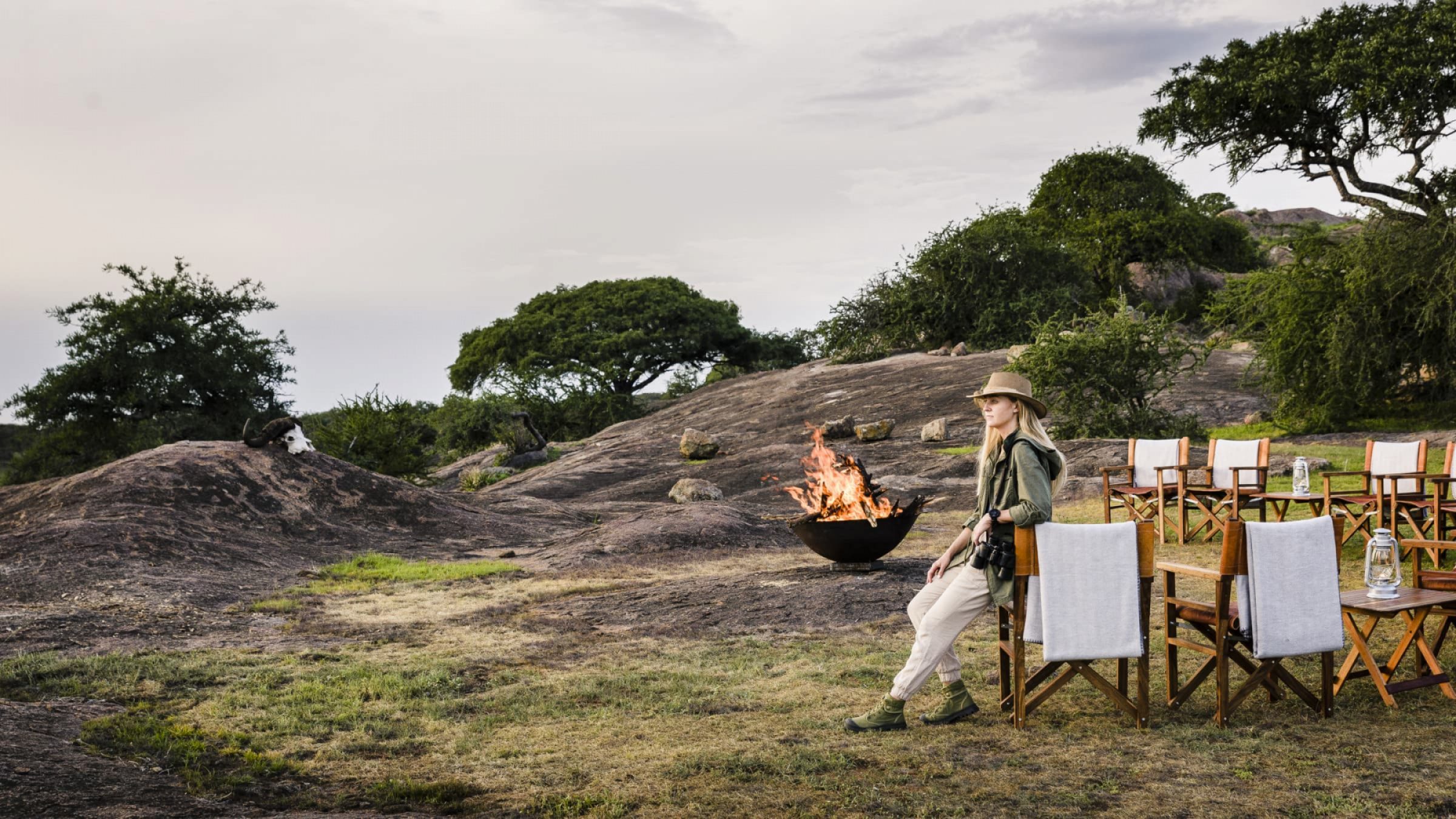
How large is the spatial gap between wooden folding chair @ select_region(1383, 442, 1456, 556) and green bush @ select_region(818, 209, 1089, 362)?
24327 mm

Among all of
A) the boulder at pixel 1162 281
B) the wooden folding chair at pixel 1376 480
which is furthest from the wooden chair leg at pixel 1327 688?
the boulder at pixel 1162 281

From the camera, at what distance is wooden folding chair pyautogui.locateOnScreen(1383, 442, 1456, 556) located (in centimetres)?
855

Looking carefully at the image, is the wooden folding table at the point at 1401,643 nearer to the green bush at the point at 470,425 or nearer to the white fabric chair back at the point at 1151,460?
the white fabric chair back at the point at 1151,460

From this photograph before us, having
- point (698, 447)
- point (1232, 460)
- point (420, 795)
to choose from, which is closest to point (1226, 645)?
point (420, 795)

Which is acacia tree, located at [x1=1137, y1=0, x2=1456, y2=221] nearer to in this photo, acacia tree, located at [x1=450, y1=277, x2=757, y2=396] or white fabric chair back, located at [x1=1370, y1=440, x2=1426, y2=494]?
white fabric chair back, located at [x1=1370, y1=440, x2=1426, y2=494]

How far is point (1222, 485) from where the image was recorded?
11.5 meters

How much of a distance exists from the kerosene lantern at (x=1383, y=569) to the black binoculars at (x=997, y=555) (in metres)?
1.85

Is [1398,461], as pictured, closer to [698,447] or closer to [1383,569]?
[1383,569]

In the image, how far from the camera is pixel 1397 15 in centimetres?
2302

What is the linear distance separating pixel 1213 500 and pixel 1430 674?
25.8 feet

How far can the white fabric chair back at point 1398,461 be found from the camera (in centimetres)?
969

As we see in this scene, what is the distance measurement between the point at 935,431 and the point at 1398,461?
13180mm

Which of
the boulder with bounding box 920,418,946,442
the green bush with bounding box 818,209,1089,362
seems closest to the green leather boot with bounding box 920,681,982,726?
the boulder with bounding box 920,418,946,442

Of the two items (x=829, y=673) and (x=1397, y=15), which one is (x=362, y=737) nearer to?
(x=829, y=673)
